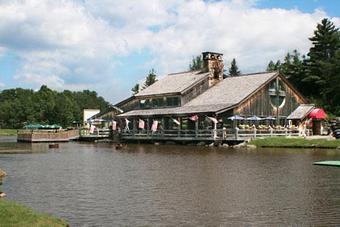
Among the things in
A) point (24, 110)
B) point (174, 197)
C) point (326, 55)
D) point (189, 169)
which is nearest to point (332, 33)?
point (326, 55)

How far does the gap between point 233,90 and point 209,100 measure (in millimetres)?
3182

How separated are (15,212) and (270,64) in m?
111

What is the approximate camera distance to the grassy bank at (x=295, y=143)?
1797 inches

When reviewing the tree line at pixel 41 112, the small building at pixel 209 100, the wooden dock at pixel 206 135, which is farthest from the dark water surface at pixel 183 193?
the tree line at pixel 41 112

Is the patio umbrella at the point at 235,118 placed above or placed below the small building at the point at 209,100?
below

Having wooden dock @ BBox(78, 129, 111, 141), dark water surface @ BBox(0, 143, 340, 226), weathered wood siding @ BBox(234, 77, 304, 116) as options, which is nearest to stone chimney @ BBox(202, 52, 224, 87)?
weathered wood siding @ BBox(234, 77, 304, 116)

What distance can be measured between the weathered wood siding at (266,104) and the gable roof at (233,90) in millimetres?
856

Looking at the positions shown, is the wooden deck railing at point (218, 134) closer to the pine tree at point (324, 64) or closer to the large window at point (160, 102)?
the large window at point (160, 102)

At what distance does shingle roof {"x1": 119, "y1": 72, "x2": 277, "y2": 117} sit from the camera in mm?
59838

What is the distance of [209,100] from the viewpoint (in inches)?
2532

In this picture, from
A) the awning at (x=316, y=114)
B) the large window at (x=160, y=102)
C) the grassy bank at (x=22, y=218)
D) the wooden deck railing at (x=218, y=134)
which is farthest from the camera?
the large window at (x=160, y=102)

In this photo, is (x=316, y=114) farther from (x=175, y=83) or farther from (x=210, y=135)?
(x=175, y=83)

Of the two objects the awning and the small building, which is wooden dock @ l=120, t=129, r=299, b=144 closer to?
the small building

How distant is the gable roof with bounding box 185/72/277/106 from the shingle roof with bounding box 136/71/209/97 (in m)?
2.48
